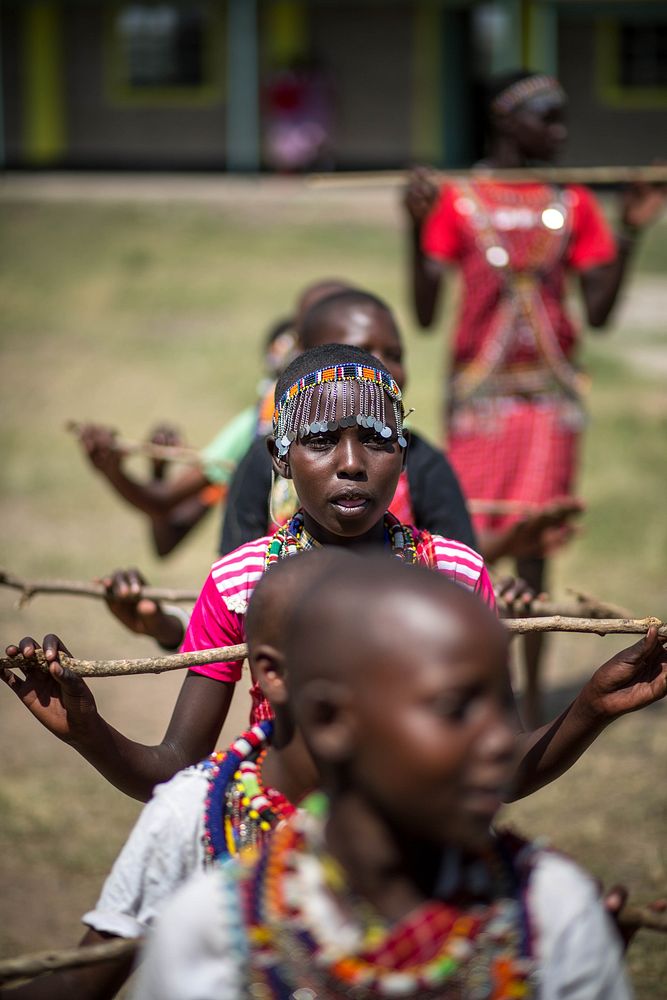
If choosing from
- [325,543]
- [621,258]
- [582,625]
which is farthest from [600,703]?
[621,258]

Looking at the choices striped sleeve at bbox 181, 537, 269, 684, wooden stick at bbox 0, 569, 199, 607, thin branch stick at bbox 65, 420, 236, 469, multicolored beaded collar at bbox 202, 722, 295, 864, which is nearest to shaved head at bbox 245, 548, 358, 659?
multicolored beaded collar at bbox 202, 722, 295, 864

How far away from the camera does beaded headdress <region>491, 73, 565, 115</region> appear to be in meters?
5.67

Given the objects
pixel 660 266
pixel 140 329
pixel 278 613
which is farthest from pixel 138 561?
pixel 660 266

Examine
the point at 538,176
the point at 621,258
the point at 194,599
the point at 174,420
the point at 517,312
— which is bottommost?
the point at 174,420

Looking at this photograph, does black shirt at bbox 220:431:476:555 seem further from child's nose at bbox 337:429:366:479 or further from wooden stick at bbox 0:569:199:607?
child's nose at bbox 337:429:366:479

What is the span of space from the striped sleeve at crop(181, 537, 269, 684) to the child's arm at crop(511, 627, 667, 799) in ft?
1.92

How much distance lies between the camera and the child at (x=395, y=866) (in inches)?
62.4

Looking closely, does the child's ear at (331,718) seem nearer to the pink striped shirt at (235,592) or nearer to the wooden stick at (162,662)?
the wooden stick at (162,662)

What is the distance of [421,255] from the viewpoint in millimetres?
5566

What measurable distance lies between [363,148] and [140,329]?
7.56m

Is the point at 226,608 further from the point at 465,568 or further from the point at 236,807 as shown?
the point at 236,807

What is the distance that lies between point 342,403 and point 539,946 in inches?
49.5

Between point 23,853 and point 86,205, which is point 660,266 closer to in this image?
point 86,205

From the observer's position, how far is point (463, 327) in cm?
557
